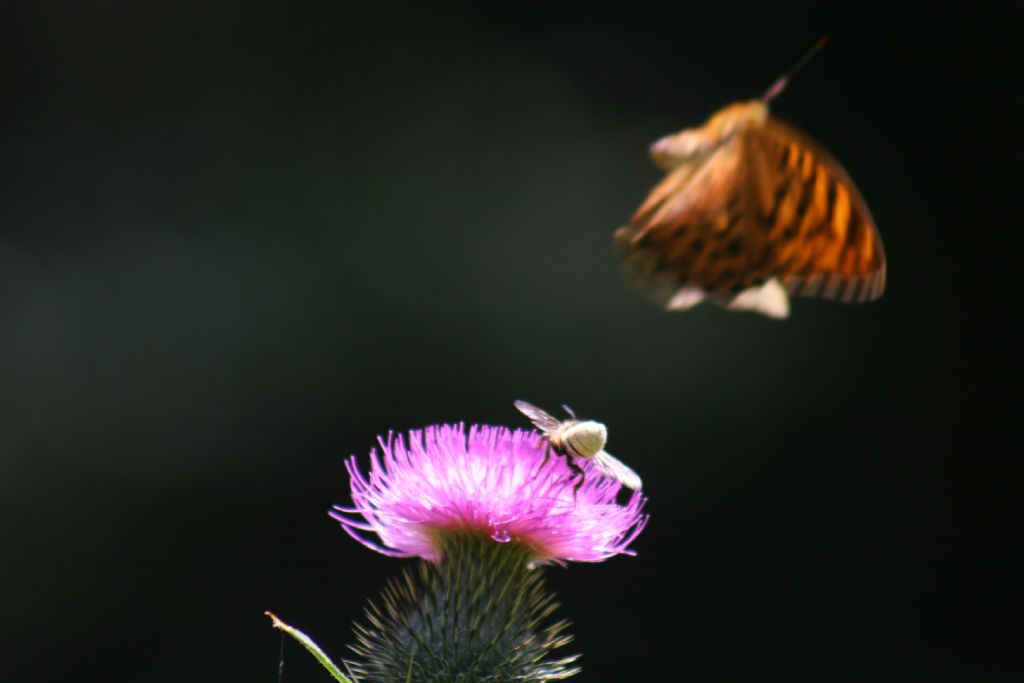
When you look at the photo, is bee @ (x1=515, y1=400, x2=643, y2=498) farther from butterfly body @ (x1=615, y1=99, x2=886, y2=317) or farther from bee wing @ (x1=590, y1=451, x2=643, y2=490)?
butterfly body @ (x1=615, y1=99, x2=886, y2=317)

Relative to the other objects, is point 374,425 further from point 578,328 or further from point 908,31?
point 908,31

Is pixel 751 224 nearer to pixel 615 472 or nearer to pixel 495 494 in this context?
pixel 615 472

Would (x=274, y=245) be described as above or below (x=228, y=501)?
above

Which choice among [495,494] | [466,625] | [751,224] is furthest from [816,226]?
[466,625]

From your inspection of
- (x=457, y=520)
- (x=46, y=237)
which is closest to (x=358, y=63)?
(x=46, y=237)

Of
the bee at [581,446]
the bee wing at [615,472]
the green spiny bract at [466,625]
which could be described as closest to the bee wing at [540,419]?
the bee at [581,446]

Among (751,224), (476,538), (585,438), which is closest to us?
(585,438)
